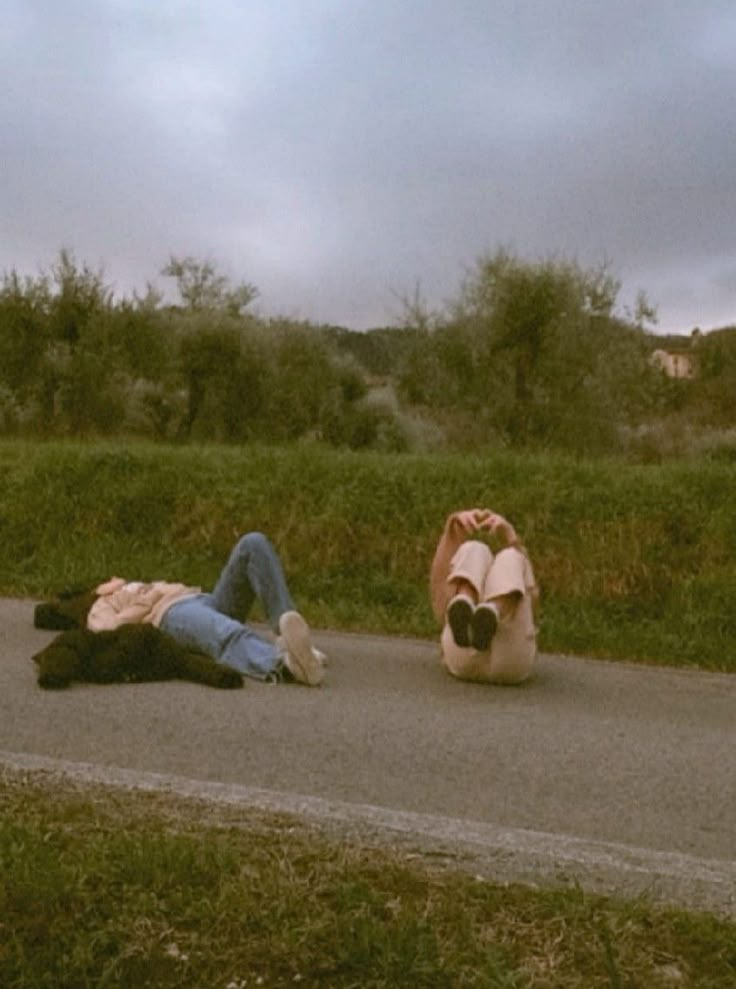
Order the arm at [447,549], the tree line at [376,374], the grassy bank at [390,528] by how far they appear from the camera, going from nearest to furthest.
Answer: the arm at [447,549] < the grassy bank at [390,528] < the tree line at [376,374]

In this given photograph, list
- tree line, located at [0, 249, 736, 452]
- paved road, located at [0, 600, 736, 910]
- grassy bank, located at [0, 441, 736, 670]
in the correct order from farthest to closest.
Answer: tree line, located at [0, 249, 736, 452] < grassy bank, located at [0, 441, 736, 670] < paved road, located at [0, 600, 736, 910]

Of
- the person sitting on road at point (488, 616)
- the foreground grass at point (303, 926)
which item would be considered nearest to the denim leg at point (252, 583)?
the person sitting on road at point (488, 616)

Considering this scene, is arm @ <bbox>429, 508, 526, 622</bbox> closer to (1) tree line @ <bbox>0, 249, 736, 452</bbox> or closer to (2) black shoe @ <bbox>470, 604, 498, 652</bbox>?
(2) black shoe @ <bbox>470, 604, 498, 652</bbox>

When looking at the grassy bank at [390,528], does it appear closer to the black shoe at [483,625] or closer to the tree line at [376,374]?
the black shoe at [483,625]

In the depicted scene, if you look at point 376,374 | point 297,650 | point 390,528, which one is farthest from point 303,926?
point 376,374

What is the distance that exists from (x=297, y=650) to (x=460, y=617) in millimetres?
928

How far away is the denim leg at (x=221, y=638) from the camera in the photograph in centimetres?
784

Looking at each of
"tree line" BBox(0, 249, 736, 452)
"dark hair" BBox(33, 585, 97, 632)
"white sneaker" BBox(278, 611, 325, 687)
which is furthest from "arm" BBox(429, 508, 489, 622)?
"tree line" BBox(0, 249, 736, 452)

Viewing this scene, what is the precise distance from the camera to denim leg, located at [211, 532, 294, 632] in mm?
8461

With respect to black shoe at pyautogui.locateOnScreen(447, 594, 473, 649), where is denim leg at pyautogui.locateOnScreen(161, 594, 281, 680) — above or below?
below

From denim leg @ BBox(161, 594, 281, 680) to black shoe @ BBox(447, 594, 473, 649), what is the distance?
3.27ft

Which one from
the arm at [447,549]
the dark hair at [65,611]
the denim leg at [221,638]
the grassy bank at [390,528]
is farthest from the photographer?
the grassy bank at [390,528]

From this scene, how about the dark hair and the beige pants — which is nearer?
the beige pants

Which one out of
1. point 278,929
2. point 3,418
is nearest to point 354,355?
point 3,418
